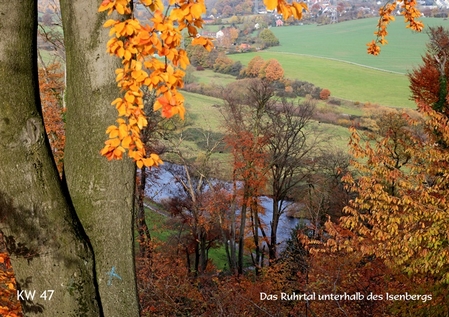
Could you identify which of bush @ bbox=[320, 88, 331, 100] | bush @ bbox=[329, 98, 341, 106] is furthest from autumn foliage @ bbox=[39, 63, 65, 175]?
bush @ bbox=[320, 88, 331, 100]

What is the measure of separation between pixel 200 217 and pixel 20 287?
15.3m

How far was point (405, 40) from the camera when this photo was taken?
50.3 metres

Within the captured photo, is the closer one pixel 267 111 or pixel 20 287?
pixel 20 287

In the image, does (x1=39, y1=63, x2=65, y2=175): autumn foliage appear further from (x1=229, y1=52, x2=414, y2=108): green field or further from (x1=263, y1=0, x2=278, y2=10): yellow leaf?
(x1=229, y1=52, x2=414, y2=108): green field

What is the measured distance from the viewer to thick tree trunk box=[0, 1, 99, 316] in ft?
7.06

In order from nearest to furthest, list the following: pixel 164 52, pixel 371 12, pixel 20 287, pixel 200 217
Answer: pixel 164 52, pixel 20 287, pixel 200 217, pixel 371 12

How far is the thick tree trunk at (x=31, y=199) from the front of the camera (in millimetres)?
2152

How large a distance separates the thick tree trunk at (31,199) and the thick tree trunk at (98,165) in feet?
0.45

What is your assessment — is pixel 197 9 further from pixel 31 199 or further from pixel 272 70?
pixel 272 70

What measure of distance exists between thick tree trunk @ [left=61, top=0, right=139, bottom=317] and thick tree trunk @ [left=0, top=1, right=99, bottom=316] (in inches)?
5.4

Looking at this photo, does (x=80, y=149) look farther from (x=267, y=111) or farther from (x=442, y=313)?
(x=267, y=111)

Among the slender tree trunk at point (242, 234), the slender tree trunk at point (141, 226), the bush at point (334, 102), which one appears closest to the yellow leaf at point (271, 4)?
the slender tree trunk at point (141, 226)

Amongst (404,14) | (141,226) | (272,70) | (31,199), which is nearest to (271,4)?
(31,199)

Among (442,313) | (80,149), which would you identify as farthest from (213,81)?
(80,149)
